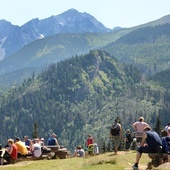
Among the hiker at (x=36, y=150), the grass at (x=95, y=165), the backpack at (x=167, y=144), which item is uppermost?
the backpack at (x=167, y=144)

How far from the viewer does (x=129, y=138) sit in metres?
37.7

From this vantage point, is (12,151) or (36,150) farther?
(36,150)

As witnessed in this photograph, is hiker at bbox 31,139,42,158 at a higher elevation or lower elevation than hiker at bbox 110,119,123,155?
lower

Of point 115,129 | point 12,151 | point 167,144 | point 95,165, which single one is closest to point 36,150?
point 12,151

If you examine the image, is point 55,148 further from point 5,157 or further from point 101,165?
point 101,165

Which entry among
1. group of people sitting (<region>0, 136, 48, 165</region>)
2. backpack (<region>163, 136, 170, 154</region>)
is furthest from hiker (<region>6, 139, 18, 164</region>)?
backpack (<region>163, 136, 170, 154</region>)

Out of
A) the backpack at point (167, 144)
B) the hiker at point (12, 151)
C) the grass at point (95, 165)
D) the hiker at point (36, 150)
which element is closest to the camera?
the backpack at point (167, 144)

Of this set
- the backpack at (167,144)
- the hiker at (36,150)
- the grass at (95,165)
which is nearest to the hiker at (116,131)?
the grass at (95,165)

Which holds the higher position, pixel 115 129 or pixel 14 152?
pixel 115 129

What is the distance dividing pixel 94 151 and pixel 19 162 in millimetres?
11437

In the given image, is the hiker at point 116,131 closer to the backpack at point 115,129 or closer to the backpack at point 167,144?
the backpack at point 115,129

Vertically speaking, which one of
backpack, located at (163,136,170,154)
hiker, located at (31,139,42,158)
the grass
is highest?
backpack, located at (163,136,170,154)

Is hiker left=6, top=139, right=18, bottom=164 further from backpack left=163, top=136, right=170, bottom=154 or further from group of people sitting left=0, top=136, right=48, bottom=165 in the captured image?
backpack left=163, top=136, right=170, bottom=154

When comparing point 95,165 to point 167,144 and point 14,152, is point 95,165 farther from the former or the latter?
point 14,152
